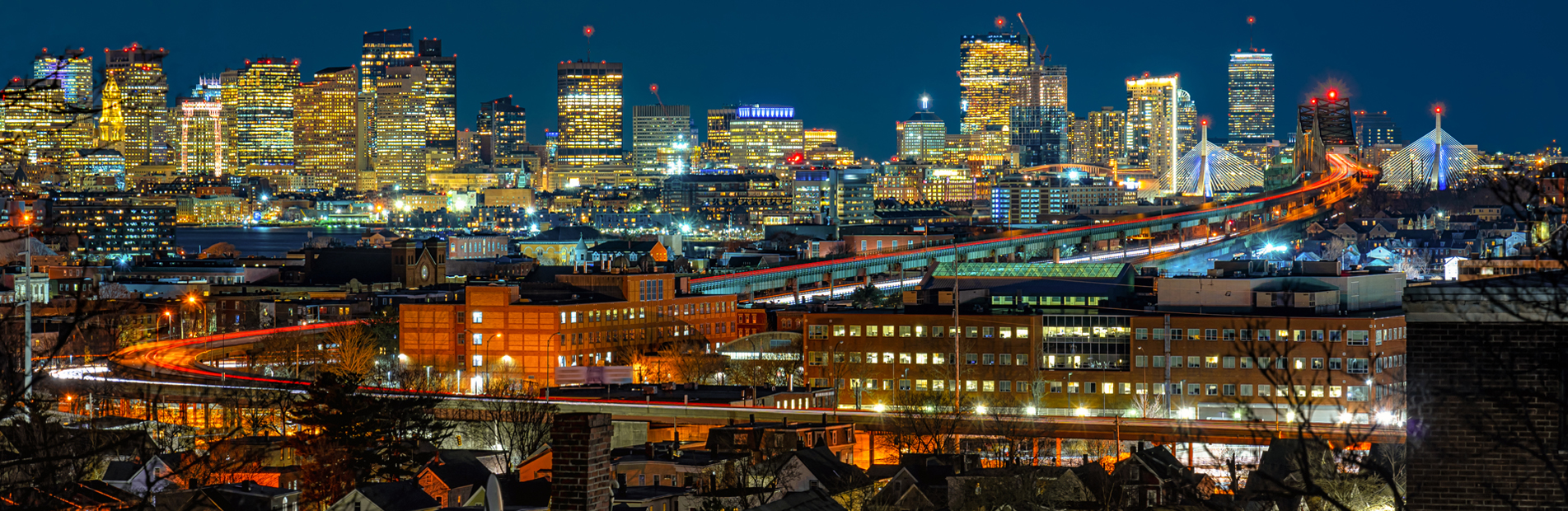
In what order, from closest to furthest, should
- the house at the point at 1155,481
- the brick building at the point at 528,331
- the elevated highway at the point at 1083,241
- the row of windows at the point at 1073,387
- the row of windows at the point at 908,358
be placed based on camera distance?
1. the house at the point at 1155,481
2. the row of windows at the point at 1073,387
3. the row of windows at the point at 908,358
4. the brick building at the point at 528,331
5. the elevated highway at the point at 1083,241

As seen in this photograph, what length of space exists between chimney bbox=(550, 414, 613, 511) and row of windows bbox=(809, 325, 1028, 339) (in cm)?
4394

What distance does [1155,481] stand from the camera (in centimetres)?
3117

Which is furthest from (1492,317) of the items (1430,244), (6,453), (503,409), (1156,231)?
(1156,231)

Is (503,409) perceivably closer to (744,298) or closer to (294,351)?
(294,351)

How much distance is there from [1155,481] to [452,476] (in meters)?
10.6

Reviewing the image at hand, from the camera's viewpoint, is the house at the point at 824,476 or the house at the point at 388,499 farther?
the house at the point at 824,476

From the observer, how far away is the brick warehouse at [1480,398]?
11.2 m

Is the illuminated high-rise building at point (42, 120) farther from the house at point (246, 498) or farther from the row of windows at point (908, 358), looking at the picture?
the row of windows at point (908, 358)

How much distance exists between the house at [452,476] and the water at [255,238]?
6222 inches

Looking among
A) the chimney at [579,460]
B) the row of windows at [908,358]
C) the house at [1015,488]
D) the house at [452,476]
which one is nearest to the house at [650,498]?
the house at [452,476]

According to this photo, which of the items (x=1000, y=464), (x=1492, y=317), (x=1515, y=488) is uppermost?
(x=1492, y=317)

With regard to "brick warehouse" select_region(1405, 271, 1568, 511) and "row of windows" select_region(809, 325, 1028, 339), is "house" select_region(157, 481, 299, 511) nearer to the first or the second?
"brick warehouse" select_region(1405, 271, 1568, 511)

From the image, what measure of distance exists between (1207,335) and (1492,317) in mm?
44264

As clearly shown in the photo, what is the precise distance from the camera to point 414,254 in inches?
4126
